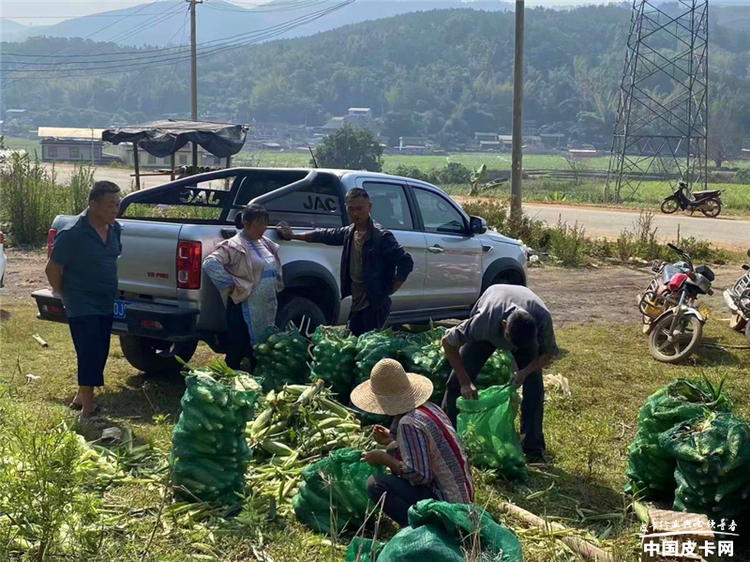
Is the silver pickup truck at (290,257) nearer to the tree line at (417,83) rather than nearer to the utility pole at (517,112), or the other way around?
the utility pole at (517,112)

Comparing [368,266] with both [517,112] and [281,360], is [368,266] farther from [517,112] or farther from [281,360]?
[517,112]

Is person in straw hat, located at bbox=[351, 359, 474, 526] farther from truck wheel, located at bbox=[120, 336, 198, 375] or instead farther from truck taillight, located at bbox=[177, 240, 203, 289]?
truck wheel, located at bbox=[120, 336, 198, 375]

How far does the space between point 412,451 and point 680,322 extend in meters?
6.13

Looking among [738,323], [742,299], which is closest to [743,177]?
[738,323]

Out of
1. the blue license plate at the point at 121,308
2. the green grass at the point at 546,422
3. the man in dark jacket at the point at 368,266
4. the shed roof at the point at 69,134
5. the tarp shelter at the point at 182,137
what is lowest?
the green grass at the point at 546,422

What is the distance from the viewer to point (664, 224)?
25781 mm

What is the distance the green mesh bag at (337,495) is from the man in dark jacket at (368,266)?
2.38 meters

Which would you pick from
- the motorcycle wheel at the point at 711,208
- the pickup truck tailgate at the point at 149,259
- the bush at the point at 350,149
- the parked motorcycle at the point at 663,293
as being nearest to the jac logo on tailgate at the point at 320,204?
the pickup truck tailgate at the point at 149,259

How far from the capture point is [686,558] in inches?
166

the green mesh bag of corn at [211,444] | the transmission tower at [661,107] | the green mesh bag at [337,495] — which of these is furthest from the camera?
the transmission tower at [661,107]

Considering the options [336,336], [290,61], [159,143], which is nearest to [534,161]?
[290,61]

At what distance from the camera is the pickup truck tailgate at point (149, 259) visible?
Answer: 7.34 metres

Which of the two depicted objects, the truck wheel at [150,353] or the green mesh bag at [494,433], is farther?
the truck wheel at [150,353]

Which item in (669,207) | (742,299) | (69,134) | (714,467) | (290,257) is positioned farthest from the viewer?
(69,134)
